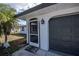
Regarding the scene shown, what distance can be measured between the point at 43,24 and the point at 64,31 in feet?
5.99

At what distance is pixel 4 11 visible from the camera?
11.2 m

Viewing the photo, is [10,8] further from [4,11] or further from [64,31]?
[64,31]

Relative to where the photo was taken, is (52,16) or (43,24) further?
(43,24)

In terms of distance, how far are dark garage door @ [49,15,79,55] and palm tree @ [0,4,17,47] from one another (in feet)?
15.3

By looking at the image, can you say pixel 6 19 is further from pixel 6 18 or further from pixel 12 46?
pixel 12 46

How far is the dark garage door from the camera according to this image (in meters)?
6.40

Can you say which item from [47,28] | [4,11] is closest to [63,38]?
[47,28]

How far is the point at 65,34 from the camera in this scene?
22.8 ft

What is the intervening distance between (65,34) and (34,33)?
10.4 ft

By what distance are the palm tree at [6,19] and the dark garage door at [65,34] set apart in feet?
15.3

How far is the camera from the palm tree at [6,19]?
36.1 feet

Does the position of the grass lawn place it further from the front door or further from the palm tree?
the front door

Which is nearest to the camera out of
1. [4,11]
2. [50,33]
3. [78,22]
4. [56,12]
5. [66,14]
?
[78,22]

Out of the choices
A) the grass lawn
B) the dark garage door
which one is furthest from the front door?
the dark garage door
